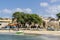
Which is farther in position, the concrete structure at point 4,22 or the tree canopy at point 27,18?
the concrete structure at point 4,22

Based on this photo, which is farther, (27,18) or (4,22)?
(4,22)

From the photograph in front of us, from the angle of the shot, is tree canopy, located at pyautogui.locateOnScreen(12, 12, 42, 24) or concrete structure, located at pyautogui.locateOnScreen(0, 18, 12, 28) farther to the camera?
concrete structure, located at pyautogui.locateOnScreen(0, 18, 12, 28)

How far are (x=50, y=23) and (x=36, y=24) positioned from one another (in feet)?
22.4

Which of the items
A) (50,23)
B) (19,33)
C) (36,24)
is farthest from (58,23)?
(19,33)

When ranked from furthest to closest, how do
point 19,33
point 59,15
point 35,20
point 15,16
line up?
point 59,15, point 15,16, point 35,20, point 19,33

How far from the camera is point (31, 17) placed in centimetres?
9125

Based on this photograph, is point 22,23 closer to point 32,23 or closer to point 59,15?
point 32,23

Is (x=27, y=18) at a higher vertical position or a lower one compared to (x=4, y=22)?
higher

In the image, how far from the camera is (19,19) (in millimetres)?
94000

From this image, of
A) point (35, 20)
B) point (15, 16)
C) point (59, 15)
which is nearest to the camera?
point (35, 20)

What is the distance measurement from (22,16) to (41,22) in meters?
9.66

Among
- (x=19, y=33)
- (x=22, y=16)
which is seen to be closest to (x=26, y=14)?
(x=22, y=16)

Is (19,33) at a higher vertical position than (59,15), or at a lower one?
lower

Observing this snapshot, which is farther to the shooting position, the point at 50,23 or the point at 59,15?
the point at 59,15
